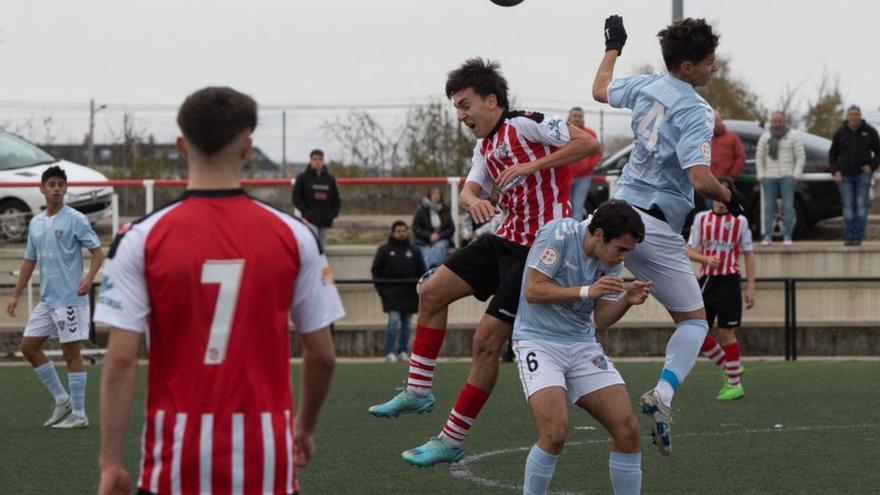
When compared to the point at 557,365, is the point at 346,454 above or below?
below

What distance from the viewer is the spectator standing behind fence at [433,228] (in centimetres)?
1947

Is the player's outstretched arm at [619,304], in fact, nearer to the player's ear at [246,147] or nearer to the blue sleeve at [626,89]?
the blue sleeve at [626,89]

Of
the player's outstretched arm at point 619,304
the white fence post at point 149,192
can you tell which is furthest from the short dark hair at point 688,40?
the white fence post at point 149,192

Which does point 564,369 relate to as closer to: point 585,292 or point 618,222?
point 585,292

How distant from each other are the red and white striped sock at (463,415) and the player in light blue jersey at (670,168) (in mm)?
901

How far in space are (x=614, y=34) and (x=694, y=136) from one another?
2.97 ft

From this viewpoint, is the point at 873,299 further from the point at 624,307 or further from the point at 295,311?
the point at 295,311

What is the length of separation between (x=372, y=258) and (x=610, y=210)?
1394 cm

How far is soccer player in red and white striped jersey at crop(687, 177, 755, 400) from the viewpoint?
13.5 metres

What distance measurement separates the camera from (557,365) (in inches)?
275

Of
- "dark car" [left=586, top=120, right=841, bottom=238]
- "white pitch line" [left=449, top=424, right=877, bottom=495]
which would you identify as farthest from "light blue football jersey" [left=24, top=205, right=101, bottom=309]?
"dark car" [left=586, top=120, right=841, bottom=238]

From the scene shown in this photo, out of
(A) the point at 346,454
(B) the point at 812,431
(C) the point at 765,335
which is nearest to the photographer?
(A) the point at 346,454

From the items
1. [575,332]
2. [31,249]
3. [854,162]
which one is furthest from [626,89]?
[854,162]

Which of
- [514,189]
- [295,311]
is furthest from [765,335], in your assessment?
[295,311]
